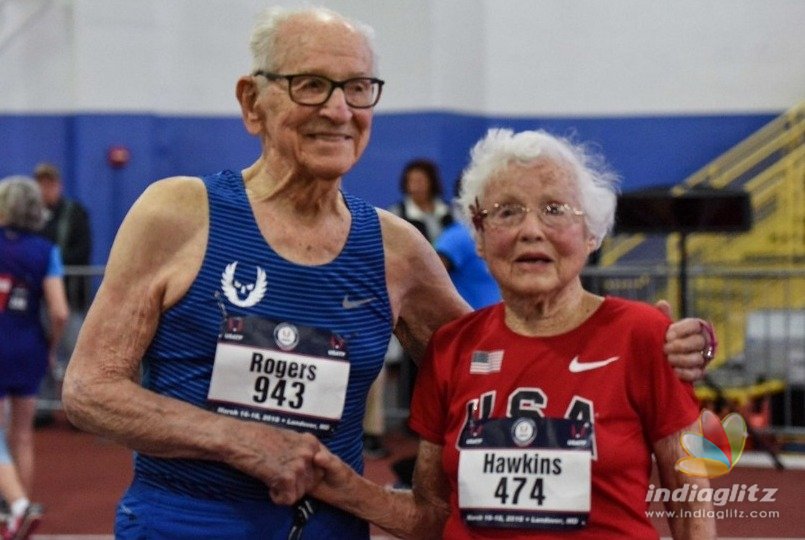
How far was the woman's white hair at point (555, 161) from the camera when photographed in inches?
A: 101

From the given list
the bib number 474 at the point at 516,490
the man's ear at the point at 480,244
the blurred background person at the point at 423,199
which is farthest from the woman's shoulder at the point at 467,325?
the blurred background person at the point at 423,199

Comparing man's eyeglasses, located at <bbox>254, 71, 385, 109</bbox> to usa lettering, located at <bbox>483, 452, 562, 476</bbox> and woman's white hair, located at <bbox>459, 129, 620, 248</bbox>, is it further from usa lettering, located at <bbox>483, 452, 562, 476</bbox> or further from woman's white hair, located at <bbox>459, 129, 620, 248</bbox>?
usa lettering, located at <bbox>483, 452, 562, 476</bbox>

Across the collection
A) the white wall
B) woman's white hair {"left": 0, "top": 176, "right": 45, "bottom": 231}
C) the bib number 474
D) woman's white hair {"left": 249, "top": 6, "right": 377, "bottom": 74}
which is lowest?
the bib number 474

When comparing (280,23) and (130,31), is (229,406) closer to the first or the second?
(280,23)

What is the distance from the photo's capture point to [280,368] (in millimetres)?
2451

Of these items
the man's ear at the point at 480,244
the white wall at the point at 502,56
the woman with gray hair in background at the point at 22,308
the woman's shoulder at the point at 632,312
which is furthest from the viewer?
the white wall at the point at 502,56

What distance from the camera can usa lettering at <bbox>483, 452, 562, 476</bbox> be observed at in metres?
2.43

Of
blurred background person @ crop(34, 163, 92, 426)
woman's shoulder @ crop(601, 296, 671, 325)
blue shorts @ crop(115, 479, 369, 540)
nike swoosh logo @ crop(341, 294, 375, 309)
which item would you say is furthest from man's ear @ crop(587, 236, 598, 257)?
blurred background person @ crop(34, 163, 92, 426)

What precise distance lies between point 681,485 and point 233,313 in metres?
0.87

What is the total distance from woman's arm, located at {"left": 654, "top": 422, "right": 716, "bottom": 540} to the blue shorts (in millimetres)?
664

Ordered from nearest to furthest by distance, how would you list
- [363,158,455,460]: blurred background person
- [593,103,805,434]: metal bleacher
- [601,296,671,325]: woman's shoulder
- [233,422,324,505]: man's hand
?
[233,422,324,505]: man's hand → [601,296,671,325]: woman's shoulder → [363,158,455,460]: blurred background person → [593,103,805,434]: metal bleacher

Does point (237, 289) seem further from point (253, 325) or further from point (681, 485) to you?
point (681, 485)

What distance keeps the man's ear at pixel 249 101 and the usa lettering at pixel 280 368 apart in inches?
18.3

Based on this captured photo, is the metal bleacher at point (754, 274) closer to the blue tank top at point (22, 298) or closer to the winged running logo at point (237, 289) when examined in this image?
the blue tank top at point (22, 298)
